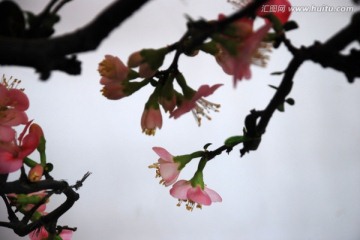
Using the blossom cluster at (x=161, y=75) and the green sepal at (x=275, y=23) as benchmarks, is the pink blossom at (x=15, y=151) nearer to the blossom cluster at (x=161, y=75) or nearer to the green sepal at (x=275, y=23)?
the blossom cluster at (x=161, y=75)

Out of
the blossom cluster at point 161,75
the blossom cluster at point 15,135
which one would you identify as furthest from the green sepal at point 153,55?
the blossom cluster at point 15,135

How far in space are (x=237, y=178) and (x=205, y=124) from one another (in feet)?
0.69

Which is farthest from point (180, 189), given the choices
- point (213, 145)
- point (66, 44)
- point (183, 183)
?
point (213, 145)

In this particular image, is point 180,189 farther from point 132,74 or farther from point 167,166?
point 132,74

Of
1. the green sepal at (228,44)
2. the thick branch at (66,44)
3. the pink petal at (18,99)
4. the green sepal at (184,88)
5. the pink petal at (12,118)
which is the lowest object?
the thick branch at (66,44)

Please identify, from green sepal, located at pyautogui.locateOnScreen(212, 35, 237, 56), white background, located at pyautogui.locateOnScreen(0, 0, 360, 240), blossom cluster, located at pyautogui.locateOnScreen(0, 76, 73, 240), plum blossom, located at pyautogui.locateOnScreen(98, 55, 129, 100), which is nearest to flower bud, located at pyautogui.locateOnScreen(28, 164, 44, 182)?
blossom cluster, located at pyautogui.locateOnScreen(0, 76, 73, 240)

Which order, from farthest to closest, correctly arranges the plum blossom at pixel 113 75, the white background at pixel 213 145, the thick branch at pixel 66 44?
the white background at pixel 213 145 < the plum blossom at pixel 113 75 < the thick branch at pixel 66 44

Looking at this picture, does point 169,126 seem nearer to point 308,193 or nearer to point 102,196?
point 102,196

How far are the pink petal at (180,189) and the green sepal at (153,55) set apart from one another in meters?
0.17

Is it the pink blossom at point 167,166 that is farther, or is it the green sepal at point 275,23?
the pink blossom at point 167,166

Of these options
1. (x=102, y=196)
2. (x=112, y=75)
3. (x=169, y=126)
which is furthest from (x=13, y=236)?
(x=112, y=75)

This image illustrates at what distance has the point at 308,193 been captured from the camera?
1.21 meters

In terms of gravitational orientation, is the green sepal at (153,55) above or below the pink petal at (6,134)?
above

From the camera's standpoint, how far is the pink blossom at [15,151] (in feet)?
0.93
